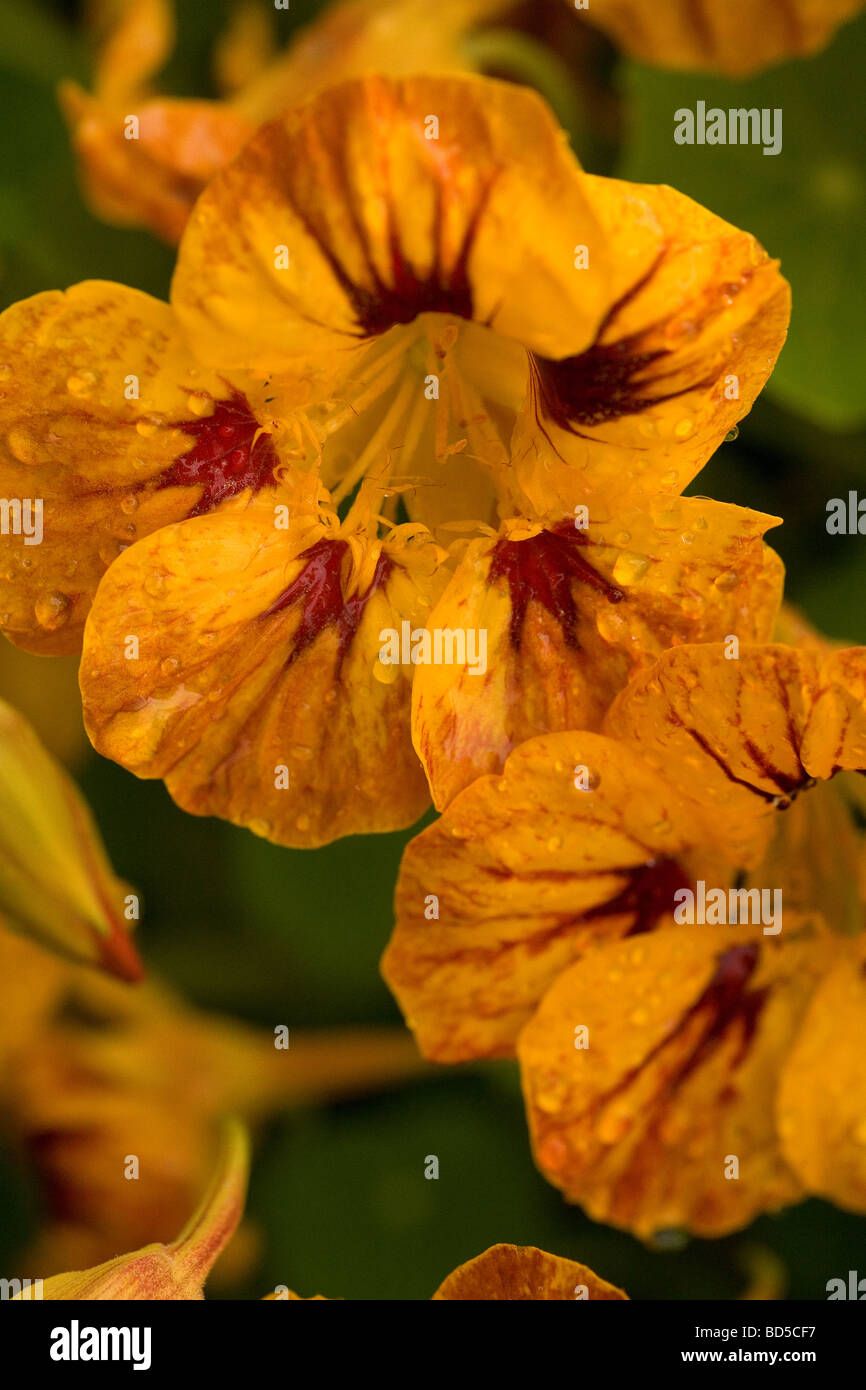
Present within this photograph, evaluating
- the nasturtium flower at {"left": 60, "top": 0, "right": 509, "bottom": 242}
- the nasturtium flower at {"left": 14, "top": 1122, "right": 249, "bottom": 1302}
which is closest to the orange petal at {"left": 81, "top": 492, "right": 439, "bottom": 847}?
the nasturtium flower at {"left": 14, "top": 1122, "right": 249, "bottom": 1302}

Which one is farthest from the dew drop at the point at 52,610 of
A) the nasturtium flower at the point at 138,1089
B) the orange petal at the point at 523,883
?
the nasturtium flower at the point at 138,1089

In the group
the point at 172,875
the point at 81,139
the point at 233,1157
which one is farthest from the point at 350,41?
the point at 233,1157

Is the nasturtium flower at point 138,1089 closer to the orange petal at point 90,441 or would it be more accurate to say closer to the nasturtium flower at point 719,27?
the orange petal at point 90,441

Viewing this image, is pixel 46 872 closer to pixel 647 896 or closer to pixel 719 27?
pixel 647 896

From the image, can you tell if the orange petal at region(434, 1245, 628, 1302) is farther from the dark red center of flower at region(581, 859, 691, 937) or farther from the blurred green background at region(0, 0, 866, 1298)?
the blurred green background at region(0, 0, 866, 1298)
